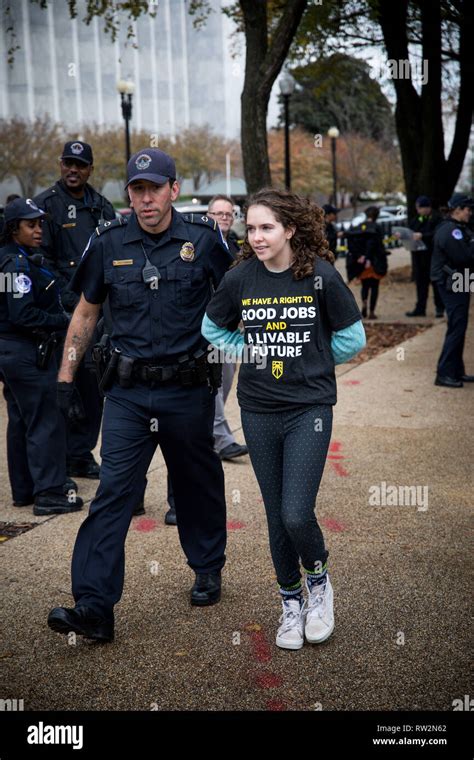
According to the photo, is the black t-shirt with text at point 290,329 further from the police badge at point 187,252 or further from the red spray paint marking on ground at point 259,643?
the red spray paint marking on ground at point 259,643

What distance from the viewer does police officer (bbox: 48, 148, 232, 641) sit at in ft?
13.7

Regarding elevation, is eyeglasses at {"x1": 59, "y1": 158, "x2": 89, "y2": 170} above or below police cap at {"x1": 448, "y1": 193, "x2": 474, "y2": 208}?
above

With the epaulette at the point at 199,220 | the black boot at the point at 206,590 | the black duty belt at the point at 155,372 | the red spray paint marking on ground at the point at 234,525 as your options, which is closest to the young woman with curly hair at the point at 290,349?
the black duty belt at the point at 155,372

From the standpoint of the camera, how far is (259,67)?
14.2 metres

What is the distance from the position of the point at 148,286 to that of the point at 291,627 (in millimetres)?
1605

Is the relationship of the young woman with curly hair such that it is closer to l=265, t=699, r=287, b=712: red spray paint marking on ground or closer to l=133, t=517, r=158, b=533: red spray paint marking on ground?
l=265, t=699, r=287, b=712: red spray paint marking on ground

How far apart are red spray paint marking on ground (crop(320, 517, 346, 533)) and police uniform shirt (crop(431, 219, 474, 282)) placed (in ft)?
15.4

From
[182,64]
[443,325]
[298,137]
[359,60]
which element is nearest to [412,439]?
[443,325]

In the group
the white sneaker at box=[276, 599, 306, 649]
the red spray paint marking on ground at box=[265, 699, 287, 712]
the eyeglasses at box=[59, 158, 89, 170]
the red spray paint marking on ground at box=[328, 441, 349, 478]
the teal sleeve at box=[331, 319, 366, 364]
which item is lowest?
the red spray paint marking on ground at box=[328, 441, 349, 478]

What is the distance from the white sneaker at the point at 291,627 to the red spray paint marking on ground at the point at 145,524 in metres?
1.75

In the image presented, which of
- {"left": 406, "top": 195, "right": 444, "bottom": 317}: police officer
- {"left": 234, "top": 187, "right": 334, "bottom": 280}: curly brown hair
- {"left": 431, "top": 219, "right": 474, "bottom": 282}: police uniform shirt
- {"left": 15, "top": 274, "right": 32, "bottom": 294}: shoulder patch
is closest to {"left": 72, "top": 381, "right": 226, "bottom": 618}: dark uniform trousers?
{"left": 234, "top": 187, "right": 334, "bottom": 280}: curly brown hair

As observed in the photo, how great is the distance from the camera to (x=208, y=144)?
59.8 metres

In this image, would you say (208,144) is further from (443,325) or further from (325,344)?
(325,344)

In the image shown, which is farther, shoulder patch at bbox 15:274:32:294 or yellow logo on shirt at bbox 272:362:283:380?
shoulder patch at bbox 15:274:32:294
